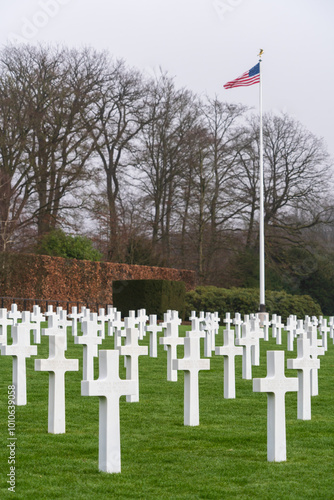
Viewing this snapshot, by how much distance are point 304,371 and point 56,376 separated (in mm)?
2412

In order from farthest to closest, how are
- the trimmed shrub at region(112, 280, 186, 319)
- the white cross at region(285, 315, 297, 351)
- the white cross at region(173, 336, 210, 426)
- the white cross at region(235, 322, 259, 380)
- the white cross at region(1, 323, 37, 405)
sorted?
1. the trimmed shrub at region(112, 280, 186, 319)
2. the white cross at region(285, 315, 297, 351)
3. the white cross at region(235, 322, 259, 380)
4. the white cross at region(1, 323, 37, 405)
5. the white cross at region(173, 336, 210, 426)

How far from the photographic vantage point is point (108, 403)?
15.9 ft

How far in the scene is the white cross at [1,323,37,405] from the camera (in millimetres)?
7676

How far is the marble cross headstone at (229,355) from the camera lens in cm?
816

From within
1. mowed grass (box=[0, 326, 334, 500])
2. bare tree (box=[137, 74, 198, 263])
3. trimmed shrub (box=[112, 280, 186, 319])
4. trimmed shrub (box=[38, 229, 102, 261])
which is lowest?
mowed grass (box=[0, 326, 334, 500])

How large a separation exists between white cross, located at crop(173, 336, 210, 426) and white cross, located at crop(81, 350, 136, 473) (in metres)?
1.70

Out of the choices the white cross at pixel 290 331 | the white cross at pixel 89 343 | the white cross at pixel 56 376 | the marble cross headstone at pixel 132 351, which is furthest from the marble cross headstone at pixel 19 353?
the white cross at pixel 290 331

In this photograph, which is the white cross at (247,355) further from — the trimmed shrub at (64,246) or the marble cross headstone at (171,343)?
the trimmed shrub at (64,246)

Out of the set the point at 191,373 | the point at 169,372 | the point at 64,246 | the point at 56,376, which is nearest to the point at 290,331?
the point at 169,372

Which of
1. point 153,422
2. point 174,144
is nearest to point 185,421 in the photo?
point 153,422

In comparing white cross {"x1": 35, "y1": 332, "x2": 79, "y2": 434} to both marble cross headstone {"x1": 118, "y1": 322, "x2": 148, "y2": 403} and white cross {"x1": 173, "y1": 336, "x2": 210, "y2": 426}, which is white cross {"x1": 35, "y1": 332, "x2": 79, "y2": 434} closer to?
white cross {"x1": 173, "y1": 336, "x2": 210, "y2": 426}

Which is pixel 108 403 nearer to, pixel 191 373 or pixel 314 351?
pixel 191 373

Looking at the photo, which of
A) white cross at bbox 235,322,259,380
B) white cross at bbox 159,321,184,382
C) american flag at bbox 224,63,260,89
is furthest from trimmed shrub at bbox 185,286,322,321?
white cross at bbox 159,321,184,382

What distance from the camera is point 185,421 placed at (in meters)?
6.80
